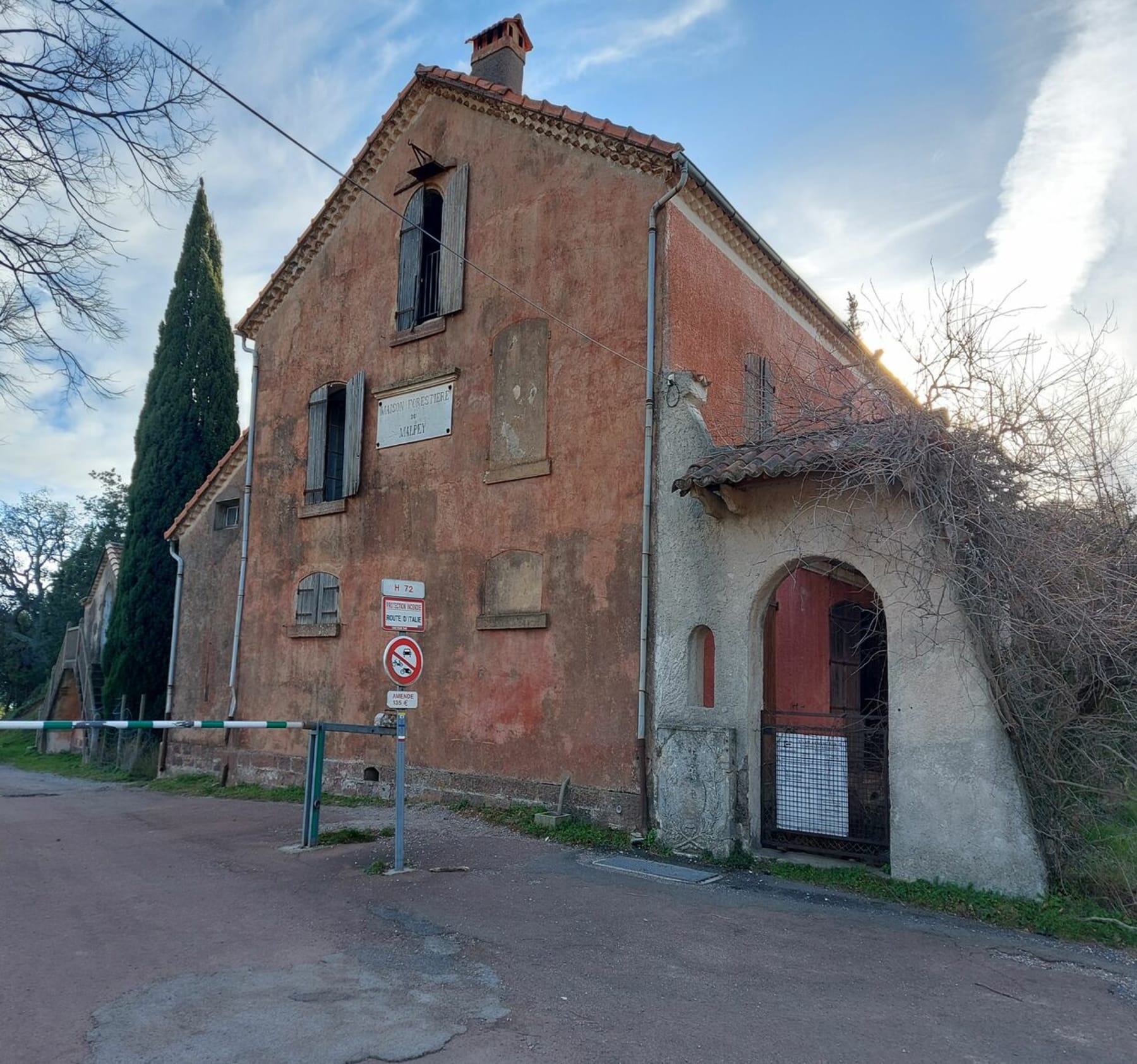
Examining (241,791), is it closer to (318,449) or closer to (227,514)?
(227,514)

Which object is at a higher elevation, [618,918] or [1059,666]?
[1059,666]

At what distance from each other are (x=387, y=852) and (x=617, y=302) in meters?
Answer: 6.92

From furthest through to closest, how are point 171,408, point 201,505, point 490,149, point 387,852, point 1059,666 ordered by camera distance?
point 171,408 → point 201,505 → point 490,149 → point 387,852 → point 1059,666

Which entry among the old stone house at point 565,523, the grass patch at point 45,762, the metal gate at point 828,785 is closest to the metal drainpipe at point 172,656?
the old stone house at point 565,523

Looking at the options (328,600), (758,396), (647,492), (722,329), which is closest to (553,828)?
(647,492)

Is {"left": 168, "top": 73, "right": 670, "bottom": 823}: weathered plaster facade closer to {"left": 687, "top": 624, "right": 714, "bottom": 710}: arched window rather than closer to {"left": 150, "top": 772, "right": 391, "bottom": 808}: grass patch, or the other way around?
{"left": 150, "top": 772, "right": 391, "bottom": 808}: grass patch

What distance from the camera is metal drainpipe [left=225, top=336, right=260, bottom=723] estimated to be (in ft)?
52.4

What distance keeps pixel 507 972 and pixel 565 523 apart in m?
6.36

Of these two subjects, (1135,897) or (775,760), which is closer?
(1135,897)

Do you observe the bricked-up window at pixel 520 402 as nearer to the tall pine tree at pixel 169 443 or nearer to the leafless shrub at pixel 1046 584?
the leafless shrub at pixel 1046 584

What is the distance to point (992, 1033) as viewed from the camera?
5.07 metres

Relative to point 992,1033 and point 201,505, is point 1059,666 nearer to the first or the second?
point 992,1033

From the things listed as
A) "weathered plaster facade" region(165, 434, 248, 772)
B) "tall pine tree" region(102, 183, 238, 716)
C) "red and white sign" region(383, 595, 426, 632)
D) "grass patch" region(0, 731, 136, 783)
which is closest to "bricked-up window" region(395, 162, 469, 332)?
"weathered plaster facade" region(165, 434, 248, 772)

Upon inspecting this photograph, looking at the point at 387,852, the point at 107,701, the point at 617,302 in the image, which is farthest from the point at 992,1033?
the point at 107,701
